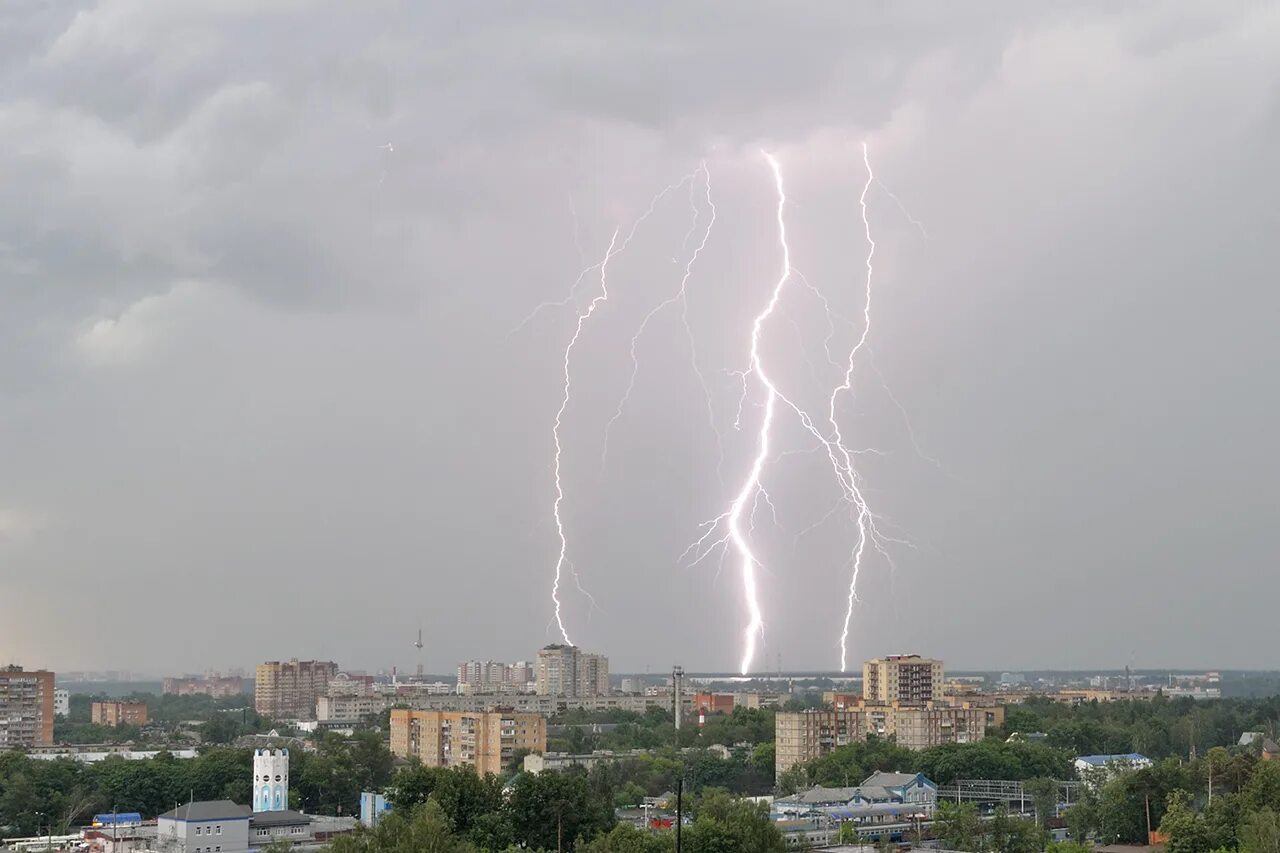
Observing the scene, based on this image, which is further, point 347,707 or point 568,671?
point 568,671

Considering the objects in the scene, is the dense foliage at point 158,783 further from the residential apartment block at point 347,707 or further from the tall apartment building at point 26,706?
the residential apartment block at point 347,707

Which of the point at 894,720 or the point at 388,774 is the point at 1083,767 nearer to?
the point at 894,720

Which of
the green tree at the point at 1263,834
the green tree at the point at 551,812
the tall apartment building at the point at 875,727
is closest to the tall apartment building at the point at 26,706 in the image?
the tall apartment building at the point at 875,727

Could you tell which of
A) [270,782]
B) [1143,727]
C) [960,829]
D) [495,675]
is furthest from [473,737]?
[495,675]

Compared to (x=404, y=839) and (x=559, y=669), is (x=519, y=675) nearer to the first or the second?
(x=559, y=669)

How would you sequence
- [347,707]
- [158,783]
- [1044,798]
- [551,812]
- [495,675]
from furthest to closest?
[495,675], [347,707], [158,783], [1044,798], [551,812]

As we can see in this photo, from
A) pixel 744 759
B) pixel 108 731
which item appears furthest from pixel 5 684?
pixel 744 759

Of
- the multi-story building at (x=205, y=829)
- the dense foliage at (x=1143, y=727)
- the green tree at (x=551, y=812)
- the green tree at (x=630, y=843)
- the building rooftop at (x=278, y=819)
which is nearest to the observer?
the green tree at (x=630, y=843)
